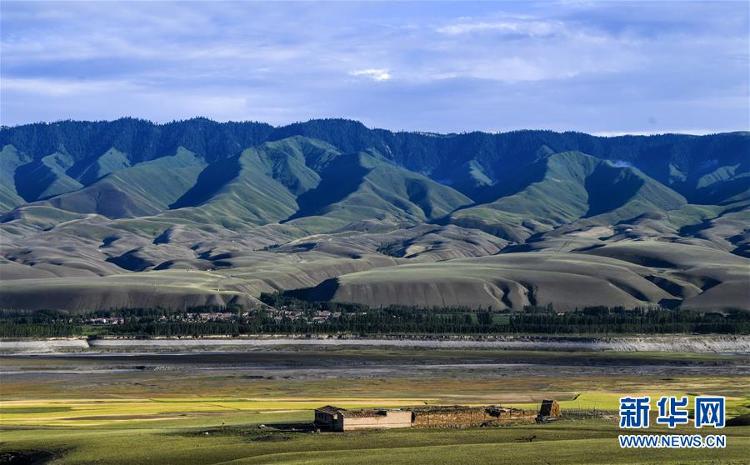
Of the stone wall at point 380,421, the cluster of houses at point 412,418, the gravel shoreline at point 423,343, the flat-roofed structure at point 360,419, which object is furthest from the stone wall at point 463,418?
the gravel shoreline at point 423,343

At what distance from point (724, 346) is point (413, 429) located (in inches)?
4840

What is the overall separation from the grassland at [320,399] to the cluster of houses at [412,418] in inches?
79.4

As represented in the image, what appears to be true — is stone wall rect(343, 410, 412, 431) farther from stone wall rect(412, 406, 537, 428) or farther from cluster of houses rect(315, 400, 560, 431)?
stone wall rect(412, 406, 537, 428)

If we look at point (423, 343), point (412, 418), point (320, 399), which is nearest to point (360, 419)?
point (412, 418)

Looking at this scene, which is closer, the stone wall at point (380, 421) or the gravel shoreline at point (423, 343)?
the stone wall at point (380, 421)

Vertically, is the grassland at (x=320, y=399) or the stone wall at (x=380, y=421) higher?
the stone wall at (x=380, y=421)

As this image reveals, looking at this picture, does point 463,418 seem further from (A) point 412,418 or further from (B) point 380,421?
(B) point 380,421

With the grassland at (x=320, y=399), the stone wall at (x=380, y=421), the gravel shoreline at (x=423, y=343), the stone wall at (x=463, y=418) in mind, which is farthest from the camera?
the gravel shoreline at (x=423, y=343)

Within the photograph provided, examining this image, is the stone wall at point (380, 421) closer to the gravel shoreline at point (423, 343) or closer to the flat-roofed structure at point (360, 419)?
the flat-roofed structure at point (360, 419)

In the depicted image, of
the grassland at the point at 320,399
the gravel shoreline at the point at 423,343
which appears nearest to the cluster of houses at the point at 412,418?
the grassland at the point at 320,399

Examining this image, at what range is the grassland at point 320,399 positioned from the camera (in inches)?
2579

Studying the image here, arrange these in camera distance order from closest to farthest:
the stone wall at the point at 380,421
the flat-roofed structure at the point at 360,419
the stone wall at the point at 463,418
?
the flat-roofed structure at the point at 360,419, the stone wall at the point at 380,421, the stone wall at the point at 463,418

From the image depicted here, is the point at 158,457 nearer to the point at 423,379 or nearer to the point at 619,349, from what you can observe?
the point at 423,379

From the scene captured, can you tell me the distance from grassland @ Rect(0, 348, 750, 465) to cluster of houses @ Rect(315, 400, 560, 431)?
A: 202cm
